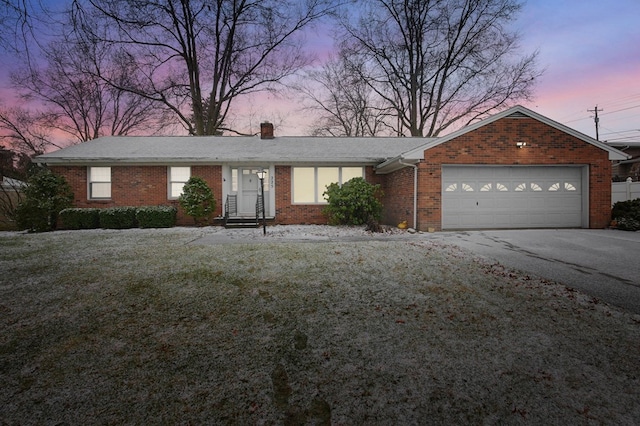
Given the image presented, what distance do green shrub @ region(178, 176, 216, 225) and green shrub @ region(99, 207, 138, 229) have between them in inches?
72.5

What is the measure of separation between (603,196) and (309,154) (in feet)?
35.2

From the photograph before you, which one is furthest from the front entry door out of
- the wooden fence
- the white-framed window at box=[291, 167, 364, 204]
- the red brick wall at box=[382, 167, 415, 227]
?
the wooden fence

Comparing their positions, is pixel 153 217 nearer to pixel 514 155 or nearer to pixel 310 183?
pixel 310 183

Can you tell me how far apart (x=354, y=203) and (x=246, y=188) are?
16.4 feet

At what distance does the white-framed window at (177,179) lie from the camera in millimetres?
12609

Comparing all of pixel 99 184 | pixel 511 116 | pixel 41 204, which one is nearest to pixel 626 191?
pixel 511 116

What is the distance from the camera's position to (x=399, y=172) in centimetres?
1154

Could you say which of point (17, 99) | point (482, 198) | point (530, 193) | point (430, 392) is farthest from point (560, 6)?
point (17, 99)

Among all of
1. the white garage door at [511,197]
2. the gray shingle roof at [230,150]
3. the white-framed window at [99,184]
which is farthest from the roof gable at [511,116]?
the white-framed window at [99,184]

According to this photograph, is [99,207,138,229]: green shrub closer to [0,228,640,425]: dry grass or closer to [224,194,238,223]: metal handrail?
[224,194,238,223]: metal handrail

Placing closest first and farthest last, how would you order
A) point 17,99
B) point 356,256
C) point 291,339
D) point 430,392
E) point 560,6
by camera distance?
point 430,392 < point 291,339 < point 356,256 < point 560,6 < point 17,99

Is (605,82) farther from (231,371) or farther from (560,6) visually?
(231,371)

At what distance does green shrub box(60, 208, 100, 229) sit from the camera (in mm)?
11195

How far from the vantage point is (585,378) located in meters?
2.10
